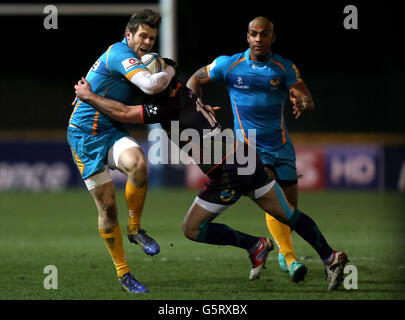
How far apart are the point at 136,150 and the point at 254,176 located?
91 centimetres

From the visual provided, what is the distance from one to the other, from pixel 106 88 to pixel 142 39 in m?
0.47

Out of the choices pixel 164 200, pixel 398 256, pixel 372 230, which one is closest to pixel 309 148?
pixel 164 200

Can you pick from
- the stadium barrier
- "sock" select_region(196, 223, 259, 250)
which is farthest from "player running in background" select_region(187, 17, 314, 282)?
the stadium barrier

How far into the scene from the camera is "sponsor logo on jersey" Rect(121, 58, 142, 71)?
609 centimetres

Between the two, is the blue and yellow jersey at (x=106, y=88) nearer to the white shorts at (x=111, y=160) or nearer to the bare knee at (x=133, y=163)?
the white shorts at (x=111, y=160)

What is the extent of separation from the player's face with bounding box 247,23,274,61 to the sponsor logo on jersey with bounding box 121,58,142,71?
53.6 inches

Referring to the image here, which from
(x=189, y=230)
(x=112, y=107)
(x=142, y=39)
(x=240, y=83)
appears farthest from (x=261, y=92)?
(x=112, y=107)

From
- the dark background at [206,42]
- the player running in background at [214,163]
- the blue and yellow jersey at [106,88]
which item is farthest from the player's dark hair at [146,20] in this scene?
the dark background at [206,42]

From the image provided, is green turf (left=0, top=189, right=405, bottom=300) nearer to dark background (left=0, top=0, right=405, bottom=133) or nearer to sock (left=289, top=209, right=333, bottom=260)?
sock (left=289, top=209, right=333, bottom=260)

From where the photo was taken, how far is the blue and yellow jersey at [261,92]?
7.27m

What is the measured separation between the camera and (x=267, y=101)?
24.0 ft

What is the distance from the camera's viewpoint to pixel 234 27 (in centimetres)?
2527

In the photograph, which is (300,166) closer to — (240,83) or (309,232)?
(240,83)

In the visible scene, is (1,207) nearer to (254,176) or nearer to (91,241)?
(91,241)
